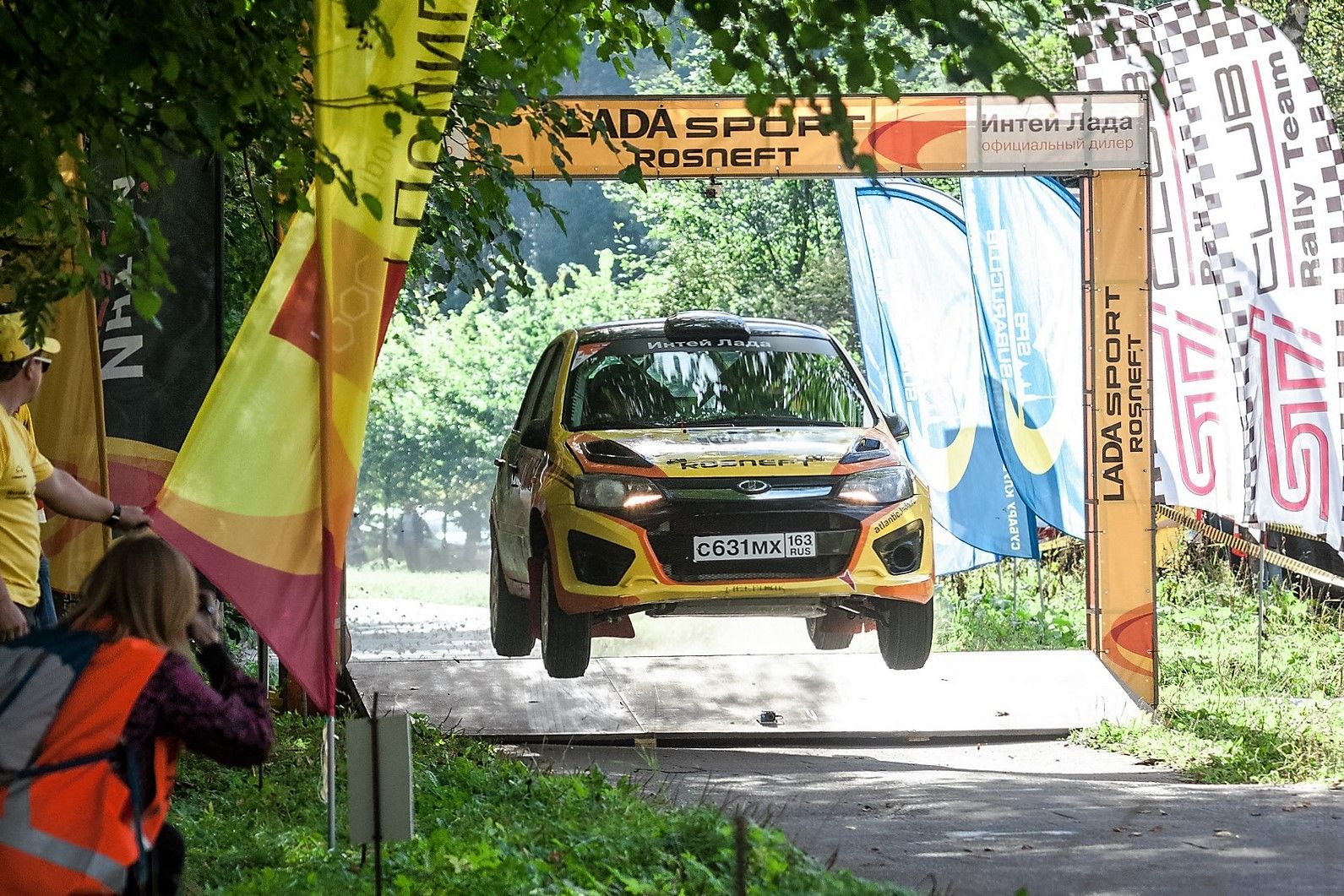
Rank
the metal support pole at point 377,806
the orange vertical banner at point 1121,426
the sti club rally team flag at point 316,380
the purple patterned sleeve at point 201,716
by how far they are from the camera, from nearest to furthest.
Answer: the purple patterned sleeve at point 201,716, the metal support pole at point 377,806, the sti club rally team flag at point 316,380, the orange vertical banner at point 1121,426

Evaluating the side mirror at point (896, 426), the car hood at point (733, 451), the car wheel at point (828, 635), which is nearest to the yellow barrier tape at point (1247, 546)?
the car wheel at point (828, 635)

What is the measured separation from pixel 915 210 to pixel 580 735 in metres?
6.54

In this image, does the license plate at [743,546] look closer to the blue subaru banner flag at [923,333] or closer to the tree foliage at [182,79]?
the tree foliage at [182,79]

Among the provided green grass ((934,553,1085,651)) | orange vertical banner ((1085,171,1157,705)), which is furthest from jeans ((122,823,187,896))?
green grass ((934,553,1085,651))

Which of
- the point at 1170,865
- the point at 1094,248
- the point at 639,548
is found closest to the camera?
the point at 1170,865

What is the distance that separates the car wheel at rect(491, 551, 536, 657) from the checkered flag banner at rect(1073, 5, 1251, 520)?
4.91 m

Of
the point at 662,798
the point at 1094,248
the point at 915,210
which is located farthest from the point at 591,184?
the point at 662,798

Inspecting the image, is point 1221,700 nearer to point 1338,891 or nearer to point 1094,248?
point 1094,248

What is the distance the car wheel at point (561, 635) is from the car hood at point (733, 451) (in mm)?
815

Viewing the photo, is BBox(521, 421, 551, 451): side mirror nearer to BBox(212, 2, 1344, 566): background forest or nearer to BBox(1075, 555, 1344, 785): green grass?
BBox(1075, 555, 1344, 785): green grass

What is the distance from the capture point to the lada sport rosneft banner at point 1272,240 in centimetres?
1228

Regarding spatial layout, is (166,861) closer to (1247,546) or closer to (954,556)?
(954,556)

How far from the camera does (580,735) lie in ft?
35.3

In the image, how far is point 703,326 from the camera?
11102 mm
